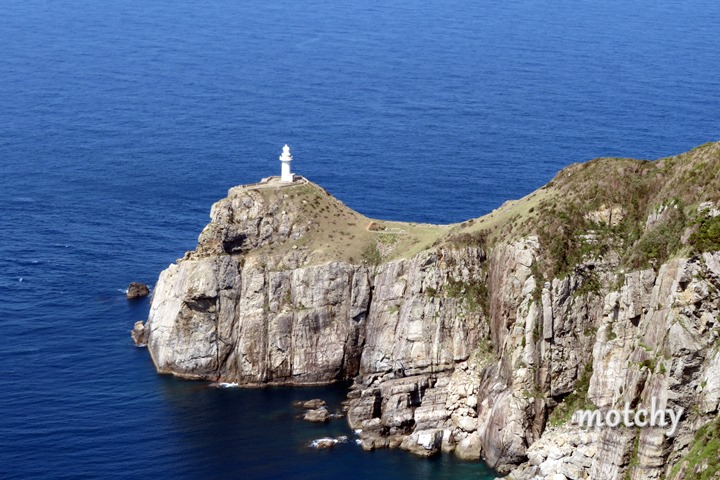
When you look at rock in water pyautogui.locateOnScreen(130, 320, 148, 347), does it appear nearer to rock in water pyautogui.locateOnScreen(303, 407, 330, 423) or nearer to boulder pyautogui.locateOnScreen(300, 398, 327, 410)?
boulder pyautogui.locateOnScreen(300, 398, 327, 410)

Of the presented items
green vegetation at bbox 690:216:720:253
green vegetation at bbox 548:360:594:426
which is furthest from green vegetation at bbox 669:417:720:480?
green vegetation at bbox 548:360:594:426

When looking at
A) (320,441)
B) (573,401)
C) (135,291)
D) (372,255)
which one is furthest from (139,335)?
(573,401)

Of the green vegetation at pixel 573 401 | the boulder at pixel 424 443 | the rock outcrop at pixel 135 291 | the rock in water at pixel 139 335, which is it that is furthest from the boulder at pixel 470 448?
the rock outcrop at pixel 135 291

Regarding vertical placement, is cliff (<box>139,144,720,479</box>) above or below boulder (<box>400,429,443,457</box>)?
above

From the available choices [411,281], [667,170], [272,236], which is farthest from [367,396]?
[667,170]

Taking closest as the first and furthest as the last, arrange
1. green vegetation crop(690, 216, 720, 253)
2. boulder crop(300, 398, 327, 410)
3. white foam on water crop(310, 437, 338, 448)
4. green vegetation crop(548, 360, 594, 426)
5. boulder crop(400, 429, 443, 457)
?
green vegetation crop(690, 216, 720, 253) < green vegetation crop(548, 360, 594, 426) < boulder crop(400, 429, 443, 457) < white foam on water crop(310, 437, 338, 448) < boulder crop(300, 398, 327, 410)
